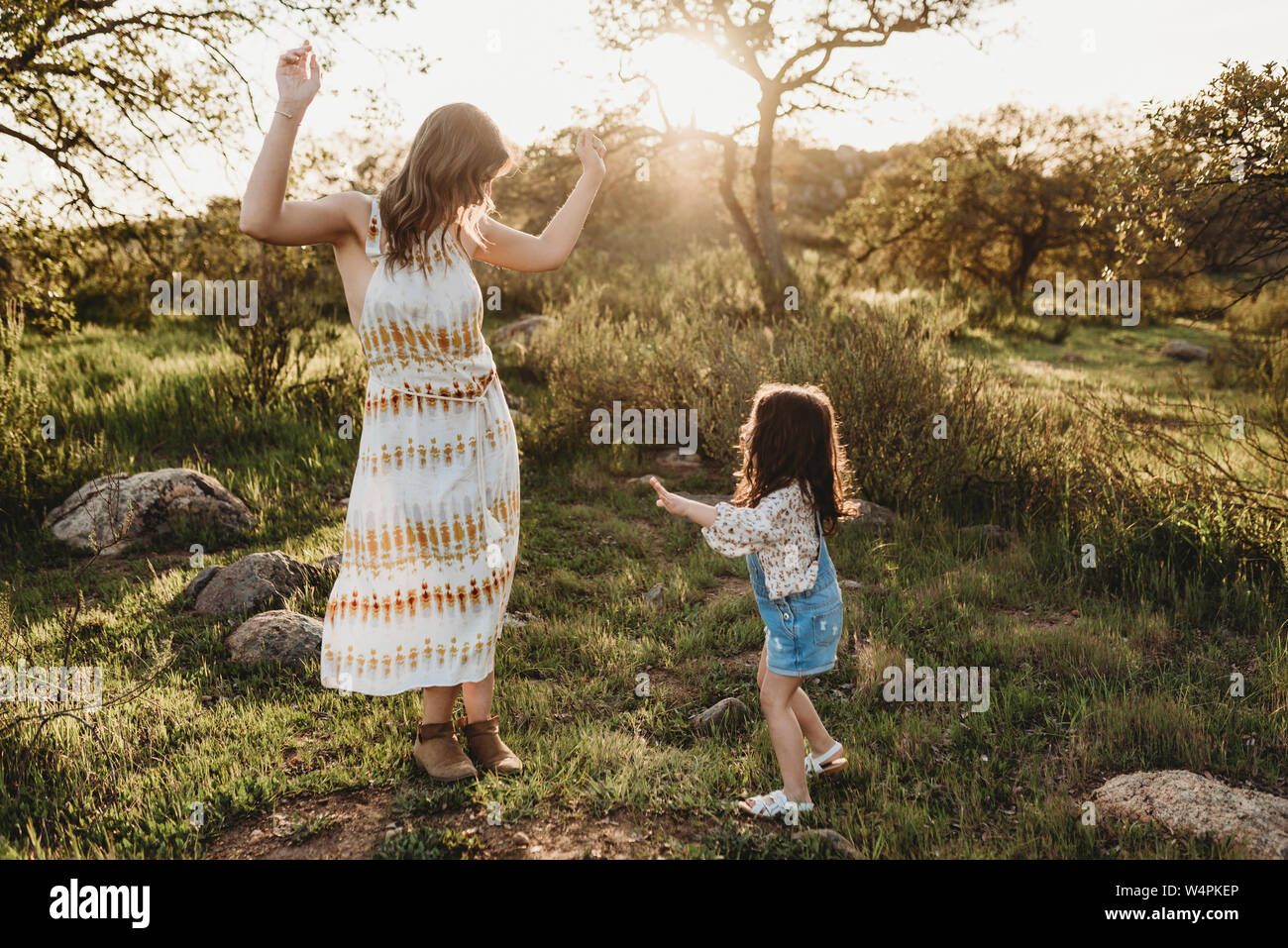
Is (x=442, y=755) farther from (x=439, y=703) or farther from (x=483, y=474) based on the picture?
(x=483, y=474)

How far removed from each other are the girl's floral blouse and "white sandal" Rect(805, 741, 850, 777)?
74 centimetres

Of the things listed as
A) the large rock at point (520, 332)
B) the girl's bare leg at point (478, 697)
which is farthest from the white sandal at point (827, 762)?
the large rock at point (520, 332)

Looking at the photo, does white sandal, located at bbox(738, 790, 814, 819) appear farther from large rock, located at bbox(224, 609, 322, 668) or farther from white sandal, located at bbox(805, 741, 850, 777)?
large rock, located at bbox(224, 609, 322, 668)

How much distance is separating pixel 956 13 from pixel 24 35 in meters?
13.4

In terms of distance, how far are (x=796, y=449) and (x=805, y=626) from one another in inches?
23.8

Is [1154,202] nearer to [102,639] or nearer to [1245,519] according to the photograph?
[1245,519]

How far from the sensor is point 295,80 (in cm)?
245

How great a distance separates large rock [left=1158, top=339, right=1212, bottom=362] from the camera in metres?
14.9

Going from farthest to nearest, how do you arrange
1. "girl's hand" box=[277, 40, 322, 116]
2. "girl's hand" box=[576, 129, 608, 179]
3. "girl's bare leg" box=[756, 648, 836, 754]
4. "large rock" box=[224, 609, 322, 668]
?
"large rock" box=[224, 609, 322, 668]
"girl's bare leg" box=[756, 648, 836, 754]
"girl's hand" box=[576, 129, 608, 179]
"girl's hand" box=[277, 40, 322, 116]

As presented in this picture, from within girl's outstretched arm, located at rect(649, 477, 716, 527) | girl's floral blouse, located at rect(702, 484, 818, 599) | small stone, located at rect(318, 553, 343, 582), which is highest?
girl's outstretched arm, located at rect(649, 477, 716, 527)

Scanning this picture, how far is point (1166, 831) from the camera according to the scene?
281 cm

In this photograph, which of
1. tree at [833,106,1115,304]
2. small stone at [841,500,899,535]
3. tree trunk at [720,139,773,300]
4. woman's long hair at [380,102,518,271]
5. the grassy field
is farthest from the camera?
tree at [833,106,1115,304]

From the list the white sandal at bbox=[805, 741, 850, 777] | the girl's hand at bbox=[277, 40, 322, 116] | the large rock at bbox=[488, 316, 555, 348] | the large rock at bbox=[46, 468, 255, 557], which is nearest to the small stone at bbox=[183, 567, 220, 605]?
the large rock at bbox=[46, 468, 255, 557]
